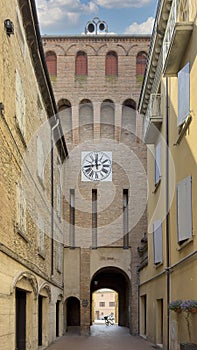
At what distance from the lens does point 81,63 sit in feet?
103

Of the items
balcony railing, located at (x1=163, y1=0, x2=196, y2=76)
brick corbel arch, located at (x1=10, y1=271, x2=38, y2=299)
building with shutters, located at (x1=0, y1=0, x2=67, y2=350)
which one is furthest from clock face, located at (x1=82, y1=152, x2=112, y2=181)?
balcony railing, located at (x1=163, y1=0, x2=196, y2=76)

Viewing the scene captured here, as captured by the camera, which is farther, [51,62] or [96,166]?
[51,62]

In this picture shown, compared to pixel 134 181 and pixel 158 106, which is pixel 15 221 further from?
pixel 134 181

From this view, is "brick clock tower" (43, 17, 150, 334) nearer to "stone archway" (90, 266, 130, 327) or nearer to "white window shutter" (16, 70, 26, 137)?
"stone archway" (90, 266, 130, 327)

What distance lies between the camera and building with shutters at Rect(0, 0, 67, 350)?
38.0ft

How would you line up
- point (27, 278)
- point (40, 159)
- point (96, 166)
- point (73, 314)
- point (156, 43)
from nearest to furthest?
point (27, 278) → point (156, 43) → point (40, 159) → point (96, 166) → point (73, 314)

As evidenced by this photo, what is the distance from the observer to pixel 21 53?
14.4 metres

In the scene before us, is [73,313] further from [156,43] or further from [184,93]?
[184,93]

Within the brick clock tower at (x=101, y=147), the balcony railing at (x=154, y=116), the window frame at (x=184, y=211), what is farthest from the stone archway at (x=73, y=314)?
the window frame at (x=184, y=211)

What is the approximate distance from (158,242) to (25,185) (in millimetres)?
5710

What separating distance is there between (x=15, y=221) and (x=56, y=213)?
12.5 m

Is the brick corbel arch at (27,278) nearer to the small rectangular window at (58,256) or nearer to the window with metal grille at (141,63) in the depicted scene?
the small rectangular window at (58,256)

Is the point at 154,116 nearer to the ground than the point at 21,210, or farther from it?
farther from it

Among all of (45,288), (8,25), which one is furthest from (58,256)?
(8,25)
